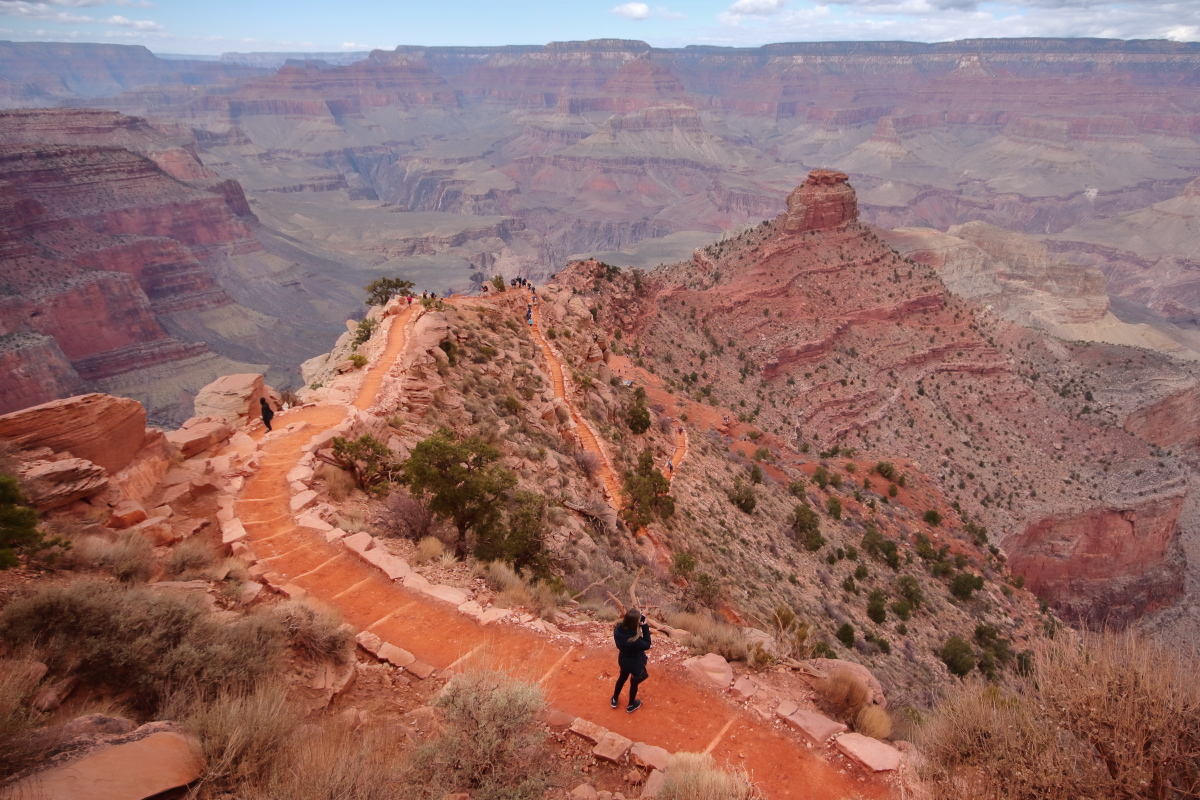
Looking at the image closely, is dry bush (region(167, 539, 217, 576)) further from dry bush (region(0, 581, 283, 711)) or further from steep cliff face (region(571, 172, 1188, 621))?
steep cliff face (region(571, 172, 1188, 621))

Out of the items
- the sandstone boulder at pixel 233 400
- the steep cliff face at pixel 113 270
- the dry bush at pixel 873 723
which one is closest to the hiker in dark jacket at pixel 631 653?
the dry bush at pixel 873 723

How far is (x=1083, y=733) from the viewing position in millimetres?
5266

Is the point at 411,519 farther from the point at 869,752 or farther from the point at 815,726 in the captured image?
the point at 869,752

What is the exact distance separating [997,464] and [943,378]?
787 cm

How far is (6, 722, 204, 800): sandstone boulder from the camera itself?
419 cm

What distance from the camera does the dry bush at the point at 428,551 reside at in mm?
10836

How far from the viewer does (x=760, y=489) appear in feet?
86.9

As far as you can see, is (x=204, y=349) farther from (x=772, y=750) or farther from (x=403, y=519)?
(x=772, y=750)

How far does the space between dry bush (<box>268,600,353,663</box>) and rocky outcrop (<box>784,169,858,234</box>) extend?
47.1m

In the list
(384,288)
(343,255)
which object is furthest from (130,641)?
(343,255)

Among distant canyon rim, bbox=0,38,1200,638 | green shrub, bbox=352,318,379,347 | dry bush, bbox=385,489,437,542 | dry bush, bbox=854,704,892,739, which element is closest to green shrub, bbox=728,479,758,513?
dry bush, bbox=385,489,437,542

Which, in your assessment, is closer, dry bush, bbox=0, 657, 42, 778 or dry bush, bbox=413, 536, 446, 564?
dry bush, bbox=0, 657, 42, 778

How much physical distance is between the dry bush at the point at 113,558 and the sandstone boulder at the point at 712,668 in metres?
7.38

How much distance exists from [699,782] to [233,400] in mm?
15925
